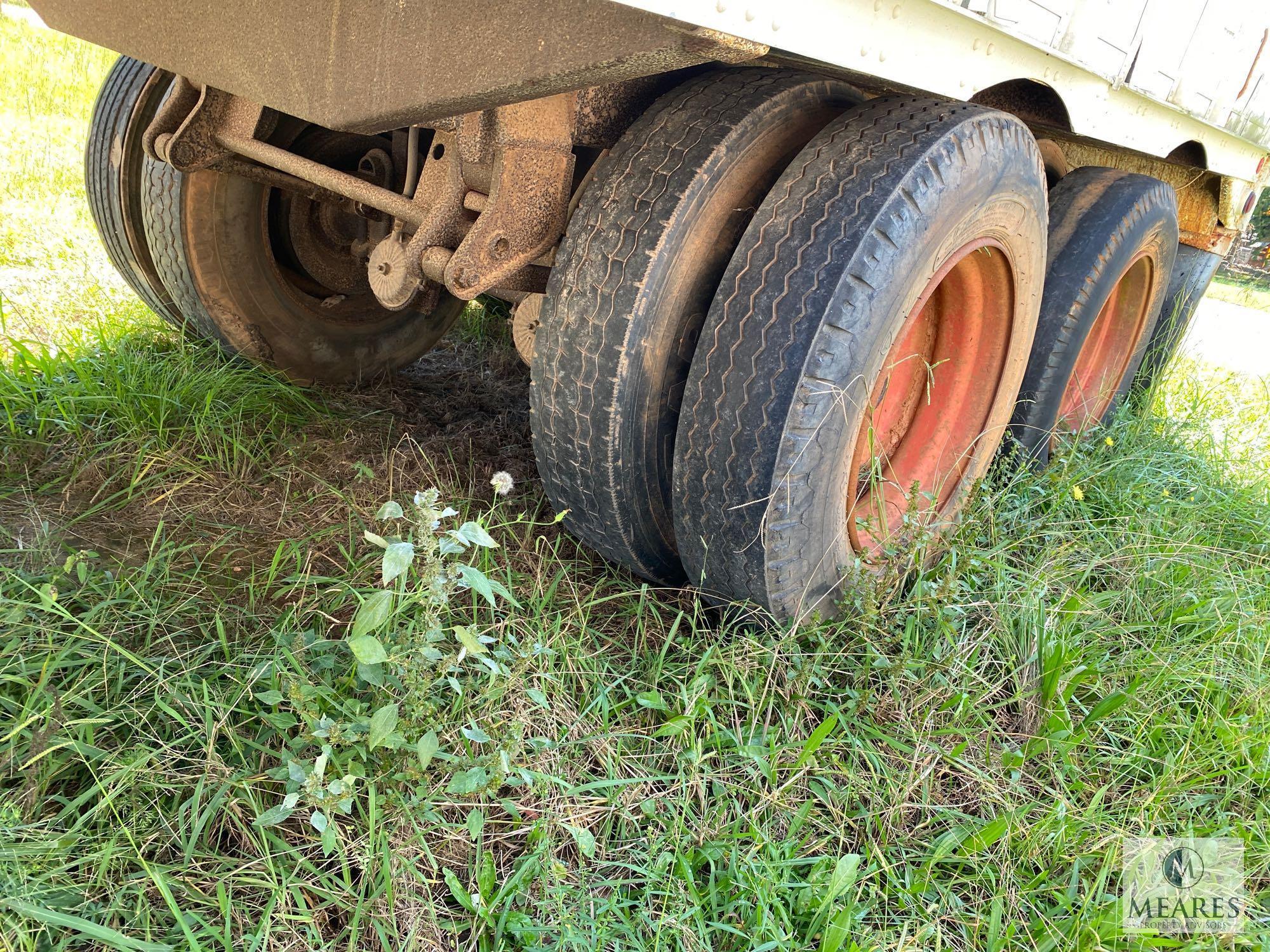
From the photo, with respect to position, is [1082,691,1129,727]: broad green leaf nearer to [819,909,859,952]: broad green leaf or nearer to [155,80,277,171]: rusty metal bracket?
[819,909,859,952]: broad green leaf

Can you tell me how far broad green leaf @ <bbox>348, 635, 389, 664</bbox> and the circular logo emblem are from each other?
1.45 meters

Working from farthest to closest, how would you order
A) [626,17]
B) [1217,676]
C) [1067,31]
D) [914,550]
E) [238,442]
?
[238,442] → [1217,676] → [914,550] → [1067,31] → [626,17]

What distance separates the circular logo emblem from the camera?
5.20 feet

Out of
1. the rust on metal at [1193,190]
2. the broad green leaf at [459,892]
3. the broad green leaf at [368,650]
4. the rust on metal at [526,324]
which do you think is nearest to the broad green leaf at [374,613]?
the broad green leaf at [368,650]

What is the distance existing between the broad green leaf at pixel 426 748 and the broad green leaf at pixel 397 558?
0.25 metres

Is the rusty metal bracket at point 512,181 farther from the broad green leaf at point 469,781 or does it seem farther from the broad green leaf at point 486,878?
the broad green leaf at point 486,878

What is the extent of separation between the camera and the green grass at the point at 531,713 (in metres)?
1.27

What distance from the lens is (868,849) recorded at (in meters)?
1.51

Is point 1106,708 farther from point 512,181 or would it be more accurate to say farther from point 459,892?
point 512,181

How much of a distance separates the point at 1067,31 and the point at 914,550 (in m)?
1.08

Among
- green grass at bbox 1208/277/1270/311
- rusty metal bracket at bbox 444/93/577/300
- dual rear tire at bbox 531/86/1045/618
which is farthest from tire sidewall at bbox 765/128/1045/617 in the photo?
green grass at bbox 1208/277/1270/311

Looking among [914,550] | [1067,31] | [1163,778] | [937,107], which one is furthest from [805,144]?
[1163,778]

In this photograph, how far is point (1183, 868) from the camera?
160 centimetres

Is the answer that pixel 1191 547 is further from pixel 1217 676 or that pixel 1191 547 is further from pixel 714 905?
pixel 714 905
